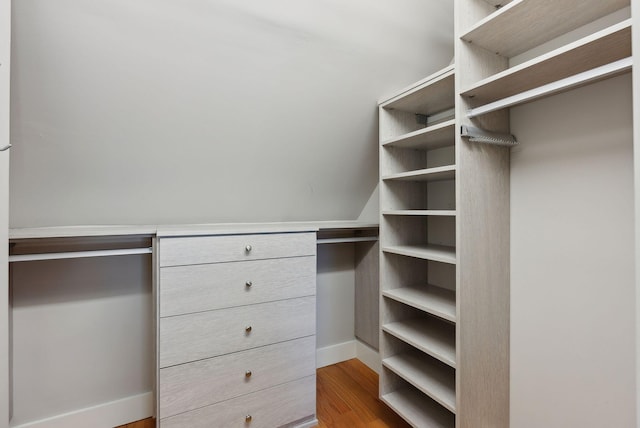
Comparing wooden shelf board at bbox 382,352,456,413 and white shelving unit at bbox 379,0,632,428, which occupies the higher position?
white shelving unit at bbox 379,0,632,428

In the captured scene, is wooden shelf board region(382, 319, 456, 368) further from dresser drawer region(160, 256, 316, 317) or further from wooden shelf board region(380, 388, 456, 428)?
dresser drawer region(160, 256, 316, 317)

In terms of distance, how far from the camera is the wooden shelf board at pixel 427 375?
1.34 m

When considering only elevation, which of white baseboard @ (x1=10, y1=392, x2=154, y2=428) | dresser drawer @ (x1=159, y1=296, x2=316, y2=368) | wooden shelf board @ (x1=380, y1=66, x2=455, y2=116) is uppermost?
wooden shelf board @ (x1=380, y1=66, x2=455, y2=116)

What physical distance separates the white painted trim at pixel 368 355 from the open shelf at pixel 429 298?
705 millimetres

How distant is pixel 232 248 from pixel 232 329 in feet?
1.27

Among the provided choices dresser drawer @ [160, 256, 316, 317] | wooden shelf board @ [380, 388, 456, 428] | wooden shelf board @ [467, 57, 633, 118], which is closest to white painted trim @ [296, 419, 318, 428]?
wooden shelf board @ [380, 388, 456, 428]

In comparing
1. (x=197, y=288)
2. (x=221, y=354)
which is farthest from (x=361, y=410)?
(x=197, y=288)

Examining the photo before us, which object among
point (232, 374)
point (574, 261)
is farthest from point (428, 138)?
point (232, 374)

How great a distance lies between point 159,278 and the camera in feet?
4.27

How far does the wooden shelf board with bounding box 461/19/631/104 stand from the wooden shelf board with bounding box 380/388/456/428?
1488mm

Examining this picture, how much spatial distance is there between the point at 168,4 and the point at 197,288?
45.7 inches

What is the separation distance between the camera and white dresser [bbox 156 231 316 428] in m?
1.33

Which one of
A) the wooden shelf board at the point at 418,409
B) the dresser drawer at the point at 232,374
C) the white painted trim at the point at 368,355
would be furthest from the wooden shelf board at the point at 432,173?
the white painted trim at the point at 368,355

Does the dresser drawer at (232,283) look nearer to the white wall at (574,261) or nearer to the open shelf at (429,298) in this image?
the open shelf at (429,298)
